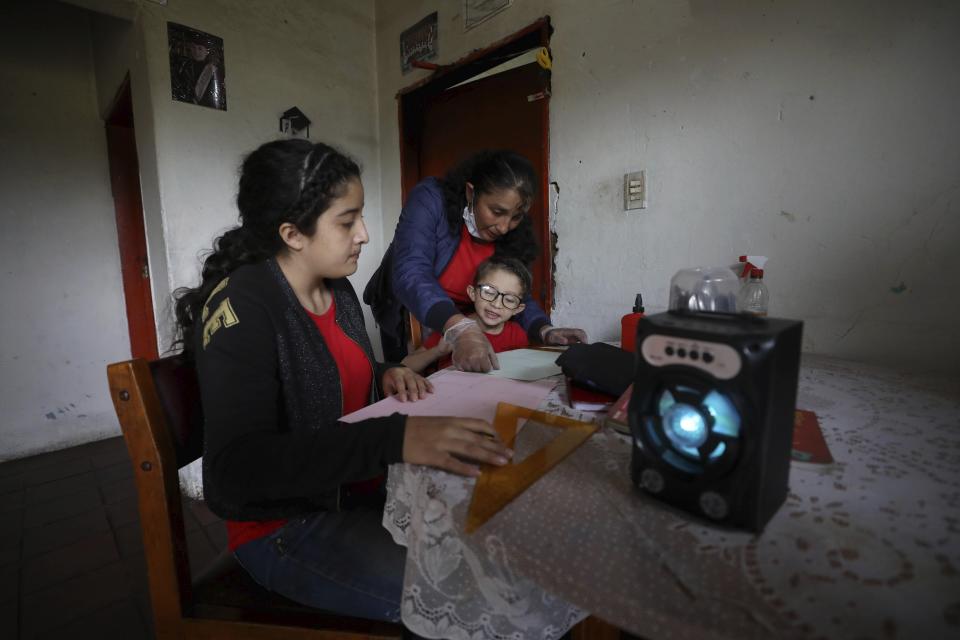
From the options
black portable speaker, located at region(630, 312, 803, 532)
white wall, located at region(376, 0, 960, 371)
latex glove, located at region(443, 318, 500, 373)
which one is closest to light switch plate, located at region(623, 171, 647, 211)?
white wall, located at region(376, 0, 960, 371)

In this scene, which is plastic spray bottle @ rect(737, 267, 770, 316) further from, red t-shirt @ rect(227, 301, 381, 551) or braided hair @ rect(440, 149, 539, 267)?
red t-shirt @ rect(227, 301, 381, 551)

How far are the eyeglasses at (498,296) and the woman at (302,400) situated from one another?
24.3 inches

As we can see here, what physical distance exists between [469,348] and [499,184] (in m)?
0.69

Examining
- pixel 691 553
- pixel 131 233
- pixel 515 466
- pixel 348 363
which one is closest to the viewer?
pixel 691 553

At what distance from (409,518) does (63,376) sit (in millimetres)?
3475

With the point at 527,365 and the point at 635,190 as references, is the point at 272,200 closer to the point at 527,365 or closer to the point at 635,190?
the point at 527,365

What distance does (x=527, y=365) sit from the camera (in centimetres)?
122

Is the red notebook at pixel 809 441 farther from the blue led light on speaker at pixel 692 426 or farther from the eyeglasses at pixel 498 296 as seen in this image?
the eyeglasses at pixel 498 296

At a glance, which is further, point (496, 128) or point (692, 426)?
point (496, 128)

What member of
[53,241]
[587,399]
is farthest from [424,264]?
[53,241]

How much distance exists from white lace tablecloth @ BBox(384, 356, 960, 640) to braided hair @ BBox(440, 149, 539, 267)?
3.66ft

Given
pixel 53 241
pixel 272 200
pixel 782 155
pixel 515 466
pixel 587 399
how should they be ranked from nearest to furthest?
pixel 515 466 → pixel 587 399 → pixel 272 200 → pixel 782 155 → pixel 53 241

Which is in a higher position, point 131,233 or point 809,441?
point 131,233

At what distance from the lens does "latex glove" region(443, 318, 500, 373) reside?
115 cm
